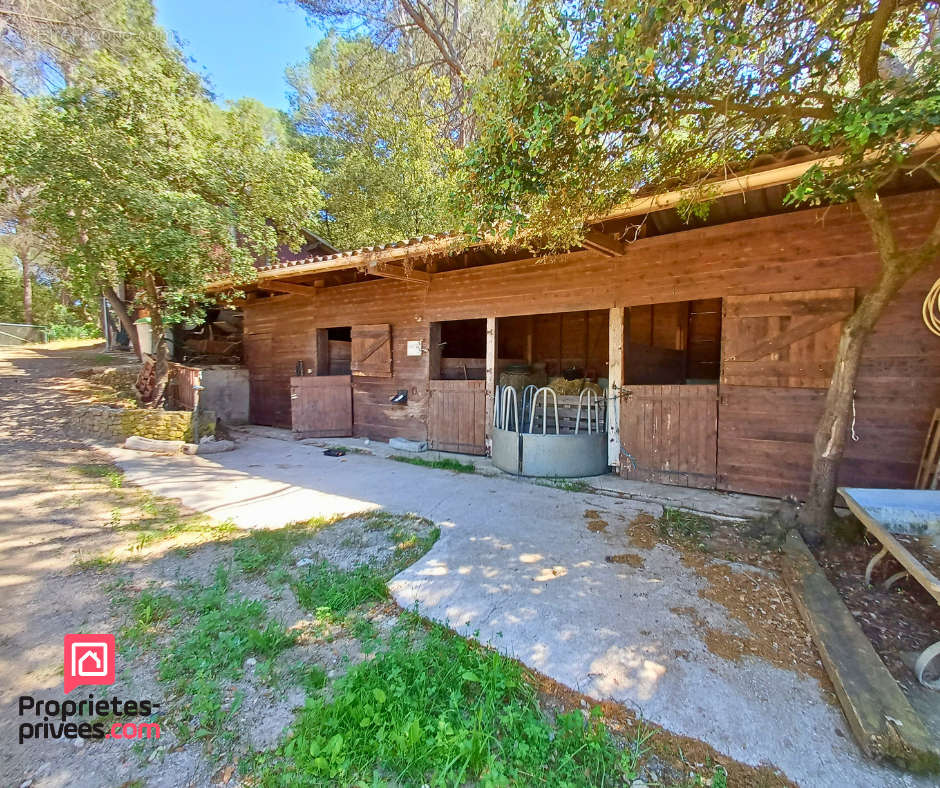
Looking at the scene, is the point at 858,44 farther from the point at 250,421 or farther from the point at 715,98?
the point at 250,421

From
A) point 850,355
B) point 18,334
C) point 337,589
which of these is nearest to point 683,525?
point 850,355

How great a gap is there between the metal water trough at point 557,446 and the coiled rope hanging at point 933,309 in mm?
2803

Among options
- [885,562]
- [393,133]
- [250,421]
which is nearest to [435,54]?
[393,133]

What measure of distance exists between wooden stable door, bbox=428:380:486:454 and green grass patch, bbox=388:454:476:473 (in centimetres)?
49

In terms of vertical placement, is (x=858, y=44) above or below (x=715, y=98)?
above

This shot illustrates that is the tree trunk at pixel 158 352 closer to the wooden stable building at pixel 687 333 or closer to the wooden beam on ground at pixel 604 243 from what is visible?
the wooden stable building at pixel 687 333

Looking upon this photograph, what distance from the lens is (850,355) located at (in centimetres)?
292

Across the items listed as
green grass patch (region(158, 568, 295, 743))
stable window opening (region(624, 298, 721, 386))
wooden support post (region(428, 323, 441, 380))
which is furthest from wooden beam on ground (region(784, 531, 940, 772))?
stable window opening (region(624, 298, 721, 386))

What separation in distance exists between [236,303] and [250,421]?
266 centimetres

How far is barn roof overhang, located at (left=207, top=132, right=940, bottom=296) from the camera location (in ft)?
9.67

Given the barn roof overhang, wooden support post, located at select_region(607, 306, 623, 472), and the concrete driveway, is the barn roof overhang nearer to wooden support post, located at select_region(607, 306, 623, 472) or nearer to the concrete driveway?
wooden support post, located at select_region(607, 306, 623, 472)

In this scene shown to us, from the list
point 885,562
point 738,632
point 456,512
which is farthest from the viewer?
point 456,512

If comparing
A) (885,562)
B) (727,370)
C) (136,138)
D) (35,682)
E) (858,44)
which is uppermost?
(136,138)

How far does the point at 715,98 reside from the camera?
112 inches
